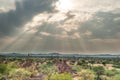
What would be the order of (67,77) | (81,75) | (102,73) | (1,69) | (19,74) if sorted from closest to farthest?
(67,77), (19,74), (81,75), (1,69), (102,73)

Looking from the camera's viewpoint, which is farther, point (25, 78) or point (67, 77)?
point (25, 78)

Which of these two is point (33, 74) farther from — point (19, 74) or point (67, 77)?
point (67, 77)

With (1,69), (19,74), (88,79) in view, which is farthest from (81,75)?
(1,69)

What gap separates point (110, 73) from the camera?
90.6 m

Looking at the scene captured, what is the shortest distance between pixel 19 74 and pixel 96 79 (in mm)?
20964

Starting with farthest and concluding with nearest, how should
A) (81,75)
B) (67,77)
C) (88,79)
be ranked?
(81,75)
(88,79)
(67,77)

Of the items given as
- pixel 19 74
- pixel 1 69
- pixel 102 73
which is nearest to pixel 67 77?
pixel 19 74

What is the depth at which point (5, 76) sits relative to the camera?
65625mm

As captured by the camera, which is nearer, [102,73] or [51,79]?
[51,79]

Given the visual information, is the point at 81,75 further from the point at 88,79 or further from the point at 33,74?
the point at 33,74

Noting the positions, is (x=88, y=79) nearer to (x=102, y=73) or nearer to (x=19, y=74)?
(x=19, y=74)

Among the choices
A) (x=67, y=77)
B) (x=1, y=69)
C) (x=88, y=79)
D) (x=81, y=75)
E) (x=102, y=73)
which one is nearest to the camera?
(x=67, y=77)

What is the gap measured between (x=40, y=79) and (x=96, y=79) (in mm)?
13507

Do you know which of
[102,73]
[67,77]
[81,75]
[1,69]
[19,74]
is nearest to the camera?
[67,77]
